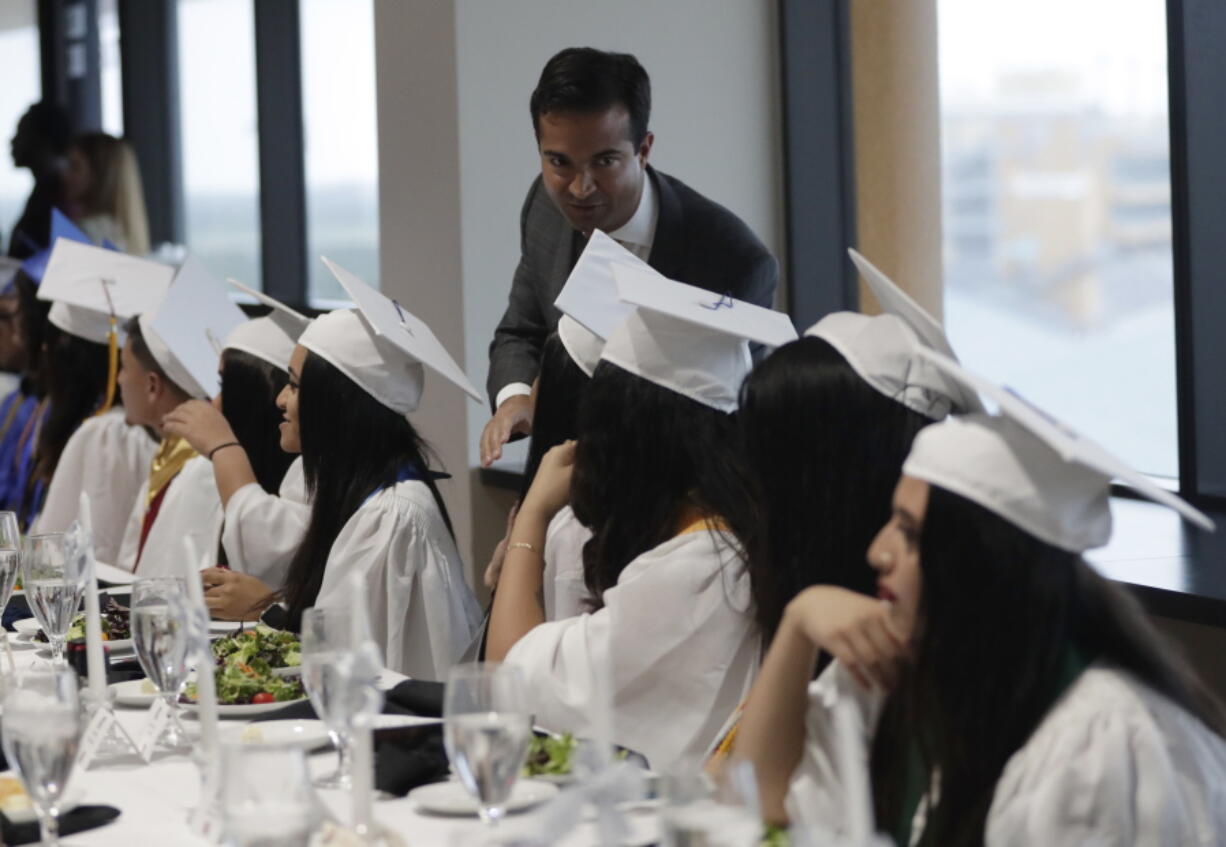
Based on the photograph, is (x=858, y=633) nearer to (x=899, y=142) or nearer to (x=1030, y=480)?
(x=1030, y=480)

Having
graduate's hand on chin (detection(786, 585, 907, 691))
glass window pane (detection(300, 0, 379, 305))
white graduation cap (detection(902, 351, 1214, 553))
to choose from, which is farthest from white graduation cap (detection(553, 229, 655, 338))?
glass window pane (detection(300, 0, 379, 305))

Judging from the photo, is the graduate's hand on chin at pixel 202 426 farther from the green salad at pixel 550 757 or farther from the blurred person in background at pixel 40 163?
the blurred person in background at pixel 40 163

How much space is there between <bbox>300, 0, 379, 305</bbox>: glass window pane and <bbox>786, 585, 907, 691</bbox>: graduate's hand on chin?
5.39 m

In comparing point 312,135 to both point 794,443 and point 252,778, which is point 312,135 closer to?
point 794,443

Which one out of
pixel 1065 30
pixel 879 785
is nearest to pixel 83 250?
pixel 1065 30

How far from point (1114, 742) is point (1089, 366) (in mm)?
2535

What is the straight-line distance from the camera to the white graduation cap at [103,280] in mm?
4301

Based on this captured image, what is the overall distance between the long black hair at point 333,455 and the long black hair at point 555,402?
1.09 feet

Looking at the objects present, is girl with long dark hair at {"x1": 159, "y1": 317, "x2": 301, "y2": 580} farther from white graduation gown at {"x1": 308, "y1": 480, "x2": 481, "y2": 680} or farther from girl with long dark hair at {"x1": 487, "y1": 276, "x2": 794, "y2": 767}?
girl with long dark hair at {"x1": 487, "y1": 276, "x2": 794, "y2": 767}

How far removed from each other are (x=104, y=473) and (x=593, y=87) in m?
1.81

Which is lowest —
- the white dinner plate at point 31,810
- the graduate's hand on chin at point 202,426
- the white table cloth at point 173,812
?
the white table cloth at point 173,812

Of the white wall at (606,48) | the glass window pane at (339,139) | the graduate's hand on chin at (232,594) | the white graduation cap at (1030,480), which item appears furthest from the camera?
the glass window pane at (339,139)

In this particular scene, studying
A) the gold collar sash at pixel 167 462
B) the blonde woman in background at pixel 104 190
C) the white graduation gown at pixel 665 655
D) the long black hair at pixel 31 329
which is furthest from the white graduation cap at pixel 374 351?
the blonde woman in background at pixel 104 190

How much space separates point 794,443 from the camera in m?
1.87
